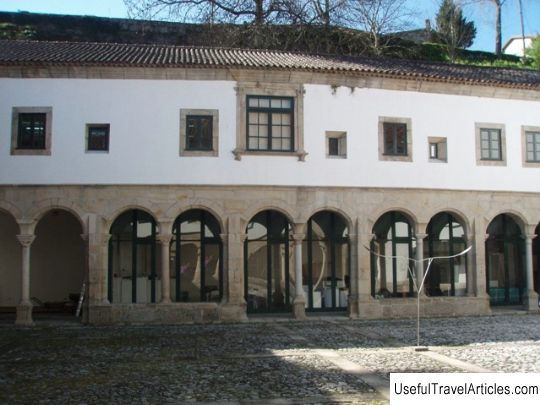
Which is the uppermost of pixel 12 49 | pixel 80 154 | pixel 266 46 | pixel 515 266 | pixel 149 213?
pixel 266 46

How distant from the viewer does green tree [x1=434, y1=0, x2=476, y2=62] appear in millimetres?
44562

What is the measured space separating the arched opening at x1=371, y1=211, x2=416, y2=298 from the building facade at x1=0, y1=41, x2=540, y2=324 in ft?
0.19

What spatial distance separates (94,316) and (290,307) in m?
5.31

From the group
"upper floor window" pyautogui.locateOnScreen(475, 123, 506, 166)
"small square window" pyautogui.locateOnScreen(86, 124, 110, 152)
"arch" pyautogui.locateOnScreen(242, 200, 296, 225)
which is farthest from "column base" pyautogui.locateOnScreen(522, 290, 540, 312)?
"small square window" pyautogui.locateOnScreen(86, 124, 110, 152)

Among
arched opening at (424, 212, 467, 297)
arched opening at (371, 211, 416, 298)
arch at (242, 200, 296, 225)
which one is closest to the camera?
arch at (242, 200, 296, 225)

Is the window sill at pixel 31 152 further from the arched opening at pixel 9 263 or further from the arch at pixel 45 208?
the arched opening at pixel 9 263

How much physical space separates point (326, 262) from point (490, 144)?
5.99 m

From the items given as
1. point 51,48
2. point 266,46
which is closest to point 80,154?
point 51,48

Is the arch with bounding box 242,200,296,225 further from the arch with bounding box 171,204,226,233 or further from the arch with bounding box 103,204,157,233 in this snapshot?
the arch with bounding box 103,204,157,233

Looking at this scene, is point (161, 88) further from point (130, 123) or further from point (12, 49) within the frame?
point (12, 49)

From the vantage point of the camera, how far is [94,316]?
16031 millimetres

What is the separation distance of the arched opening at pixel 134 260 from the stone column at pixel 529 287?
34.5ft

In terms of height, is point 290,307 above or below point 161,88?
below

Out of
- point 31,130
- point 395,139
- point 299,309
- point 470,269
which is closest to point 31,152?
Answer: point 31,130
